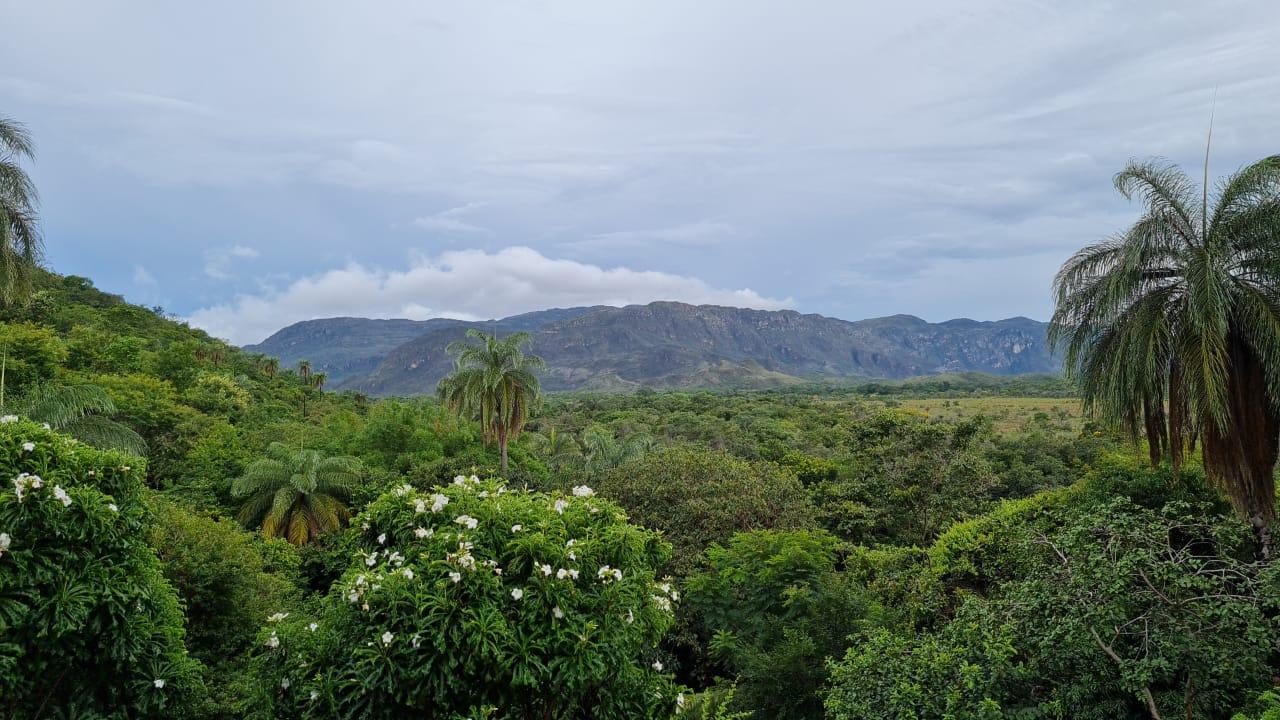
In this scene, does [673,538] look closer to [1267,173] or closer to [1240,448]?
[1240,448]

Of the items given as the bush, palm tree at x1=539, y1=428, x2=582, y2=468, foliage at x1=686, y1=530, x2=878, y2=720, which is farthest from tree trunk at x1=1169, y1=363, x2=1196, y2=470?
palm tree at x1=539, y1=428, x2=582, y2=468

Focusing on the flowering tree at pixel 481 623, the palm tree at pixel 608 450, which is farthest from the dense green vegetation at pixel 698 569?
the palm tree at pixel 608 450

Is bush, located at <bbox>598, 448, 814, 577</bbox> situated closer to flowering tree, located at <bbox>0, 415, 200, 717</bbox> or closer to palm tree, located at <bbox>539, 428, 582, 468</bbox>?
flowering tree, located at <bbox>0, 415, 200, 717</bbox>

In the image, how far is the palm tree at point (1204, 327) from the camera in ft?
31.6

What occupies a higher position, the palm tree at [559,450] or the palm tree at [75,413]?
the palm tree at [75,413]

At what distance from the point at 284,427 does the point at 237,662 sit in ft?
73.3

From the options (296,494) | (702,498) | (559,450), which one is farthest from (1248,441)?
(559,450)

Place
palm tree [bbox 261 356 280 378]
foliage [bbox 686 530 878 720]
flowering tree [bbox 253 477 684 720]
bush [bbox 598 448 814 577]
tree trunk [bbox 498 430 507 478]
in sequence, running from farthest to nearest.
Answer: palm tree [bbox 261 356 280 378], tree trunk [bbox 498 430 507 478], bush [bbox 598 448 814 577], foliage [bbox 686 530 878 720], flowering tree [bbox 253 477 684 720]

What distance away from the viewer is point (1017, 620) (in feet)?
25.3

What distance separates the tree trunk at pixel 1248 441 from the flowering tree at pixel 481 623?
382 inches

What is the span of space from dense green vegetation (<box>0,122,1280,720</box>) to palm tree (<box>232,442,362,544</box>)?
0.28 ft

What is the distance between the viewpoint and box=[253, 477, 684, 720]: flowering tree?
16.3 feet

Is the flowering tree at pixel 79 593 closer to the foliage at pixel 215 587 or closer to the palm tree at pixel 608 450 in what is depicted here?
the foliage at pixel 215 587

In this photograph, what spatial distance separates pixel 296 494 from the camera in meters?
19.2
